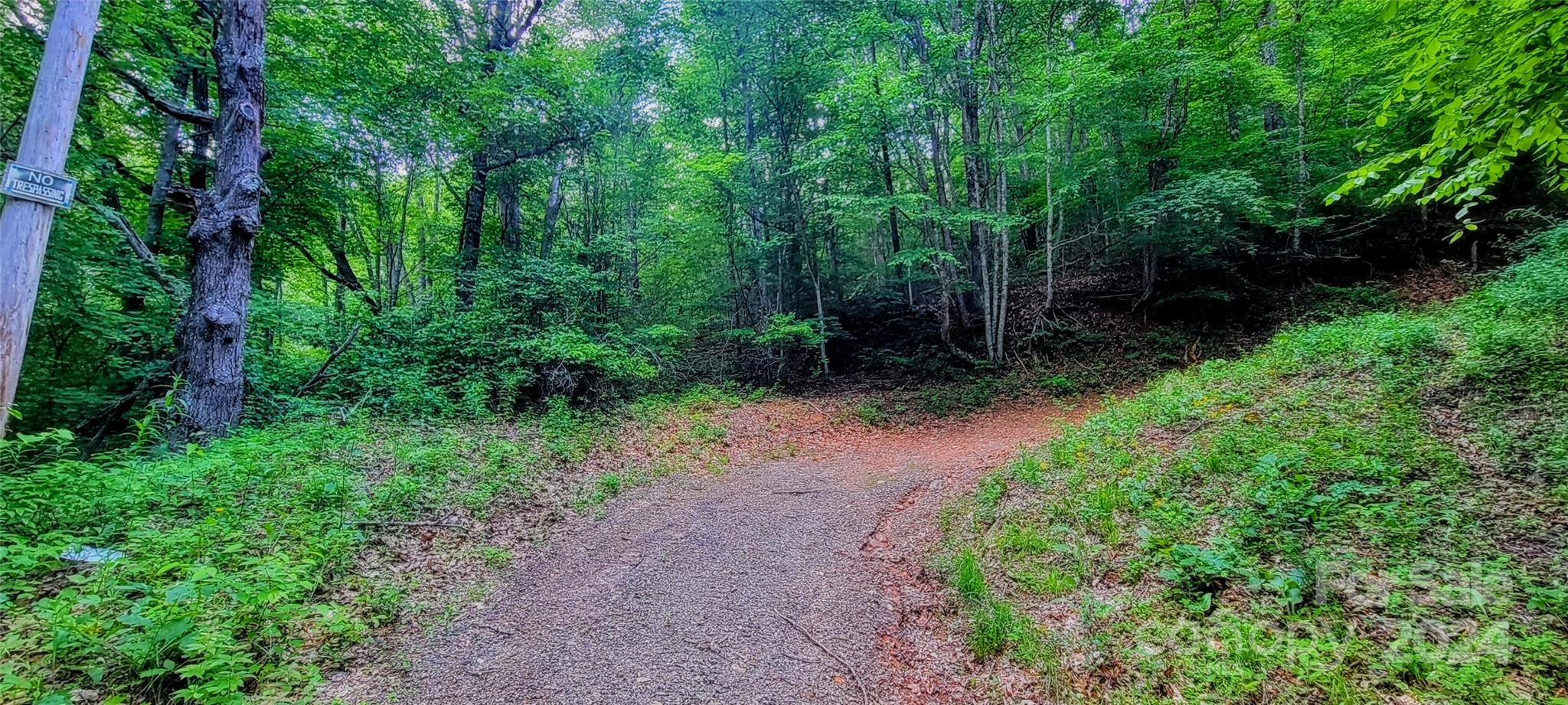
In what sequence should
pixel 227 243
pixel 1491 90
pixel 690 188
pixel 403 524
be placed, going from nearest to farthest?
pixel 1491 90 → pixel 403 524 → pixel 227 243 → pixel 690 188

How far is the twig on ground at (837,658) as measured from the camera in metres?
3.09

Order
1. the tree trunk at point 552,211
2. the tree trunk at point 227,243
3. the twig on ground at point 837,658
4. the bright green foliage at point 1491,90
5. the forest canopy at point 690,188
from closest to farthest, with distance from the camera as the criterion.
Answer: the bright green foliage at point 1491,90 < the twig on ground at point 837,658 < the tree trunk at point 227,243 < the forest canopy at point 690,188 < the tree trunk at point 552,211

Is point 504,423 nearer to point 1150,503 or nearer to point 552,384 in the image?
point 552,384

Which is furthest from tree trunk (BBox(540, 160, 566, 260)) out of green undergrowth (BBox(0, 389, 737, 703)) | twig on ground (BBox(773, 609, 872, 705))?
twig on ground (BBox(773, 609, 872, 705))

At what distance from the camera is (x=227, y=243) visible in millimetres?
6309

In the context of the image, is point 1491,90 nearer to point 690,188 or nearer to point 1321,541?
point 1321,541

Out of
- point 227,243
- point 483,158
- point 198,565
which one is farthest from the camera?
point 483,158

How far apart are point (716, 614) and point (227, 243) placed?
23.9 feet

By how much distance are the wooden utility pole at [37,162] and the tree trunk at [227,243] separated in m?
2.45

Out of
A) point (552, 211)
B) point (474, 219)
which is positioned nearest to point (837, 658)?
point (474, 219)

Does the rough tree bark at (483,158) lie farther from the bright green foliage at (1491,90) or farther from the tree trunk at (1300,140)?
the tree trunk at (1300,140)

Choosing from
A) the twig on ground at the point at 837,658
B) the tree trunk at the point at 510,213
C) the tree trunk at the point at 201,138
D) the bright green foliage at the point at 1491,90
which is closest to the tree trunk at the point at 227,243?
the tree trunk at the point at 201,138

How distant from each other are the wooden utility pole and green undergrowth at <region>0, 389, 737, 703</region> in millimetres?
792

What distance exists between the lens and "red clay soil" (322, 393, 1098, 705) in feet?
10.3
